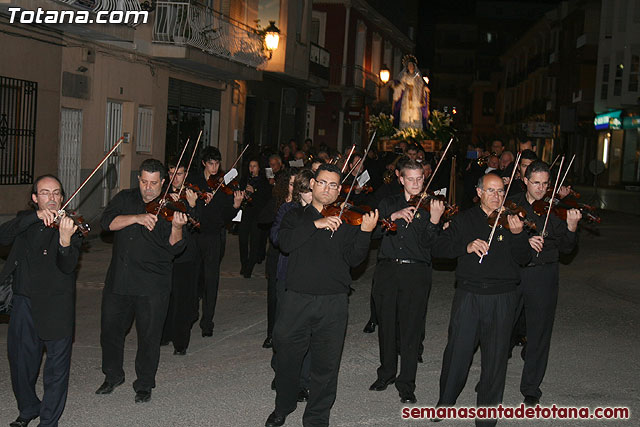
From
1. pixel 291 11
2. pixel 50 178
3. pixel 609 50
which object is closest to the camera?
pixel 50 178

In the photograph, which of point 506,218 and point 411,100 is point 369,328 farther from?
point 411,100

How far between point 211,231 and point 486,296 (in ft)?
12.7

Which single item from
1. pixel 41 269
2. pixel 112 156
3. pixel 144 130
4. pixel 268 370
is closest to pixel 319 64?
pixel 144 130

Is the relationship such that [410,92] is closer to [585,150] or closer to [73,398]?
[73,398]

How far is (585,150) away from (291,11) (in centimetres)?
3214

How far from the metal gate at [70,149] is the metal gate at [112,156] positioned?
101cm

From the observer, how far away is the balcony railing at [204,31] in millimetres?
20016

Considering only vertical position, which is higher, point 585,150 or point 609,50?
point 609,50

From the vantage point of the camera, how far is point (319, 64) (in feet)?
108

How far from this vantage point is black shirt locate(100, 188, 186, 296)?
6.96 metres

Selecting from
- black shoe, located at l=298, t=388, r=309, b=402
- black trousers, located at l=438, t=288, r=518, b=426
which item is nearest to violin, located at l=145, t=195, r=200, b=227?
black shoe, located at l=298, t=388, r=309, b=402

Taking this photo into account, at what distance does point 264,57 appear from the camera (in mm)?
25578

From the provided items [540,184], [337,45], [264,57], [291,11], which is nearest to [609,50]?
[337,45]

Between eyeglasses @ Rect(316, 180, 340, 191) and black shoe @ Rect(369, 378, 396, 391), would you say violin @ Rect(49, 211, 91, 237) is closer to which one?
eyeglasses @ Rect(316, 180, 340, 191)
